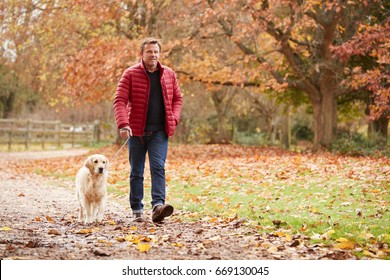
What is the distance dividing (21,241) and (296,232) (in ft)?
9.76

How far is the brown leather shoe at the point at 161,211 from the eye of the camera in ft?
22.0

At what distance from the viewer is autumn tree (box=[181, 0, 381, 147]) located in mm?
17031

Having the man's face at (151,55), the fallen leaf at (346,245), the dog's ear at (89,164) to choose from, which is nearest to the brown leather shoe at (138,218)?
the dog's ear at (89,164)

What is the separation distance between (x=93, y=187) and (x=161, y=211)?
3.16 feet

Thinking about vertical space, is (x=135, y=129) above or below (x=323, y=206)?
above

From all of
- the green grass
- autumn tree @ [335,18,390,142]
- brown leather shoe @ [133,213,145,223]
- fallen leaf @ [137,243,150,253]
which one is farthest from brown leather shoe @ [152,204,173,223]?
autumn tree @ [335,18,390,142]

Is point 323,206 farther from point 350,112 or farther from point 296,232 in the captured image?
point 350,112

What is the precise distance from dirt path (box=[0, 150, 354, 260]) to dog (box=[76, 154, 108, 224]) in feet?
0.58

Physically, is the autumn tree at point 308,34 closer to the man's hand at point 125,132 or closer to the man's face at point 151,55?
the man's face at point 151,55

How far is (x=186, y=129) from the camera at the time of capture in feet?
117

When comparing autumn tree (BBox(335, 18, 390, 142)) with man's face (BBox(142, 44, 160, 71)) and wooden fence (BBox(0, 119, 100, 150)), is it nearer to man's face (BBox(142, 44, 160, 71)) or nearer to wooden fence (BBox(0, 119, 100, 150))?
man's face (BBox(142, 44, 160, 71))

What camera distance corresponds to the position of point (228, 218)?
7383mm

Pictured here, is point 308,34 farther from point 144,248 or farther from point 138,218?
point 144,248
